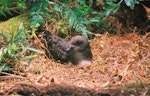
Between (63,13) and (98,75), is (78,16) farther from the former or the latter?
(98,75)

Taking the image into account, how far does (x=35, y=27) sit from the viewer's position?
3.52m

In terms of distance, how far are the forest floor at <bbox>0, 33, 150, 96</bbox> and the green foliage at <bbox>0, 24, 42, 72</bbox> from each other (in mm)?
92

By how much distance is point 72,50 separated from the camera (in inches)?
130

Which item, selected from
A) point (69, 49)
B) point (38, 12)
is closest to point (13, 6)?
point (38, 12)

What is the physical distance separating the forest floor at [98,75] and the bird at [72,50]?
66mm

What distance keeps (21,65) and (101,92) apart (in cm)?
83

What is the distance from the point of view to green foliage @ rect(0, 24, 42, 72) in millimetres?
2902

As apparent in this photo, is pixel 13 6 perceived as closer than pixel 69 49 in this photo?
No

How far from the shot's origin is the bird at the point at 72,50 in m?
3.27

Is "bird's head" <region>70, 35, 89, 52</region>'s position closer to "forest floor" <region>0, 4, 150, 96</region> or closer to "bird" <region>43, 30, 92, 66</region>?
"bird" <region>43, 30, 92, 66</region>

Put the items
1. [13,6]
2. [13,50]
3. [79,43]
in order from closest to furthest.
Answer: [13,50]
[79,43]
[13,6]

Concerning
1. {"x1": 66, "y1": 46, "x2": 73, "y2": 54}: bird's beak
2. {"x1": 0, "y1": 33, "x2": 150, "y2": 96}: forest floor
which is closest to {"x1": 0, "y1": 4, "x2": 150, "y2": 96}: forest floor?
{"x1": 0, "y1": 33, "x2": 150, "y2": 96}: forest floor

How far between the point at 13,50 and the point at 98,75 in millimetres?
678

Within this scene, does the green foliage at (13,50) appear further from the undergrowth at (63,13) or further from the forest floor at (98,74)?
the undergrowth at (63,13)
